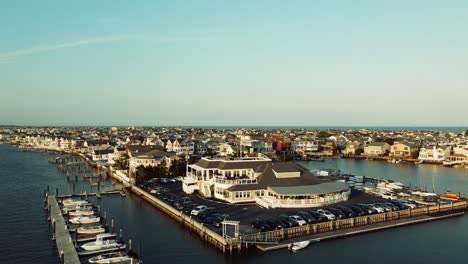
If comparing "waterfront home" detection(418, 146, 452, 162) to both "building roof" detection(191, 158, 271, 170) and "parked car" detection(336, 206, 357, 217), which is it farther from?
"parked car" detection(336, 206, 357, 217)

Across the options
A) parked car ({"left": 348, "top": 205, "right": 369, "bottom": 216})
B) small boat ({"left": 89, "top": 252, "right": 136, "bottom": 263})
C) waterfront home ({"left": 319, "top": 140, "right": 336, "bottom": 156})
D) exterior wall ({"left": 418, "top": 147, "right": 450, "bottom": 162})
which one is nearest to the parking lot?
parked car ({"left": 348, "top": 205, "right": 369, "bottom": 216})

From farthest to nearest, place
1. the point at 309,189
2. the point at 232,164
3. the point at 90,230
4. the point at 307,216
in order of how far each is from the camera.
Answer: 1. the point at 232,164
2. the point at 309,189
3. the point at 307,216
4. the point at 90,230

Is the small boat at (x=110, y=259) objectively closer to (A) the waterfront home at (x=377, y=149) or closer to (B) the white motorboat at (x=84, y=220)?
(B) the white motorboat at (x=84, y=220)

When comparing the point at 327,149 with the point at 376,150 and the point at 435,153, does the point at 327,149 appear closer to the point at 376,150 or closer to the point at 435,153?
the point at 376,150

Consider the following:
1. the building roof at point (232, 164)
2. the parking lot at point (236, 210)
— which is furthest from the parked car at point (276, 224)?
the building roof at point (232, 164)

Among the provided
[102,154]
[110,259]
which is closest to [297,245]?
[110,259]

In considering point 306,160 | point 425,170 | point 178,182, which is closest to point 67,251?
point 178,182
